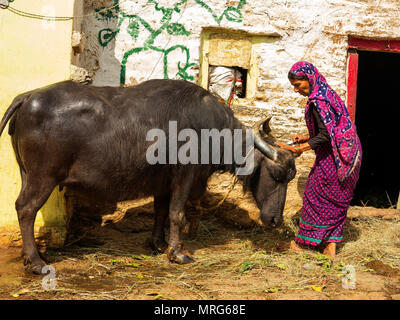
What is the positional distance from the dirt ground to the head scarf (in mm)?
951

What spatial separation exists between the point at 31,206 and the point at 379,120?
8.00m

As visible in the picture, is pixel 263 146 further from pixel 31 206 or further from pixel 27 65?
pixel 27 65

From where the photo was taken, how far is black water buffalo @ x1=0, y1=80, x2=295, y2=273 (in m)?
3.55

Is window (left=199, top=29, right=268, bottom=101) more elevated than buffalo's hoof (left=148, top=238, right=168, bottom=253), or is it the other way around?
window (left=199, top=29, right=268, bottom=101)

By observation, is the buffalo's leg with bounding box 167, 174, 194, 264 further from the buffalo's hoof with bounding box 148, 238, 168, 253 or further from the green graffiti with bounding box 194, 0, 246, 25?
the green graffiti with bounding box 194, 0, 246, 25

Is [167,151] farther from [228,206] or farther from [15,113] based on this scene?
[228,206]

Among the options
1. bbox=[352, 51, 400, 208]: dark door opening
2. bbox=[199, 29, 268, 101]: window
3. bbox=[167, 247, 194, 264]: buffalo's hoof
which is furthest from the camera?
bbox=[352, 51, 400, 208]: dark door opening

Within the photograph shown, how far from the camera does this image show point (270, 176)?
13.9ft

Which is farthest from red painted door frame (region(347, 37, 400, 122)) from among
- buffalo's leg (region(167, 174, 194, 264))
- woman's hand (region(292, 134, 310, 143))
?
buffalo's leg (region(167, 174, 194, 264))

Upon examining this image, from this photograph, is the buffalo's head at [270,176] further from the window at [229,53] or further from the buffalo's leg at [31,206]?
the buffalo's leg at [31,206]

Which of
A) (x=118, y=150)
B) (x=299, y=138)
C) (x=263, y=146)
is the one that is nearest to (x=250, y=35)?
(x=299, y=138)

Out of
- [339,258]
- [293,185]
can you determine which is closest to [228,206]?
[293,185]

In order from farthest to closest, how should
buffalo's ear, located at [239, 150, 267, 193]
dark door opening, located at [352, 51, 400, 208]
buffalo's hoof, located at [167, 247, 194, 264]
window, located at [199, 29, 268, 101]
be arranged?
1. dark door opening, located at [352, 51, 400, 208]
2. window, located at [199, 29, 268, 101]
3. buffalo's ear, located at [239, 150, 267, 193]
4. buffalo's hoof, located at [167, 247, 194, 264]

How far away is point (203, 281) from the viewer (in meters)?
3.55
